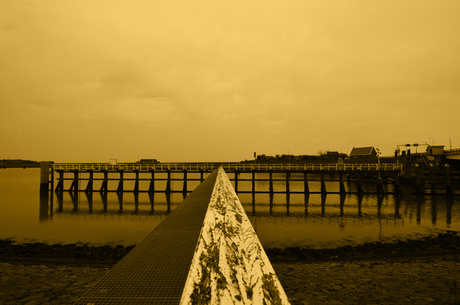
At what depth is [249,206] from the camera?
23.8m

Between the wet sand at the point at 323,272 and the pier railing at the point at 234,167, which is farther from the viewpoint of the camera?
the pier railing at the point at 234,167

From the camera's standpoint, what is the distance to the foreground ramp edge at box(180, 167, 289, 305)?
3.65 ft

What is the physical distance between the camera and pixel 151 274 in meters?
2.70

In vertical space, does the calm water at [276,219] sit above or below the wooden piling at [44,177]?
below

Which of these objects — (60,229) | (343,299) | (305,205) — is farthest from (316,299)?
(305,205)

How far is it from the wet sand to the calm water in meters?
1.66

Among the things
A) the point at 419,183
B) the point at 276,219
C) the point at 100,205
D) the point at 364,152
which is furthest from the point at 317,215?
the point at 364,152

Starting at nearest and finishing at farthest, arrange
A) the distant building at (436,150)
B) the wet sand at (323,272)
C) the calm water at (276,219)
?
the wet sand at (323,272)
the calm water at (276,219)
the distant building at (436,150)

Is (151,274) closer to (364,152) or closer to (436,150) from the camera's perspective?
(436,150)

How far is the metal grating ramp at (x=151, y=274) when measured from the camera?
2.23 m

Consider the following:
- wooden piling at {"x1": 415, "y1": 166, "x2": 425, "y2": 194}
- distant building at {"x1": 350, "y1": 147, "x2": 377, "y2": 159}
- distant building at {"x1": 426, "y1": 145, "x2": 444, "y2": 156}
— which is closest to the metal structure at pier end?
wooden piling at {"x1": 415, "y1": 166, "x2": 425, "y2": 194}

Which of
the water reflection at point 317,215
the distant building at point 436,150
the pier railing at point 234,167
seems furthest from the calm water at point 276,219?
the distant building at point 436,150

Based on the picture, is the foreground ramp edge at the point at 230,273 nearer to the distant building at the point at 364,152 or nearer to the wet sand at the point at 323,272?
the wet sand at the point at 323,272

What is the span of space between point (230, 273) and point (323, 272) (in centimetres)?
911
